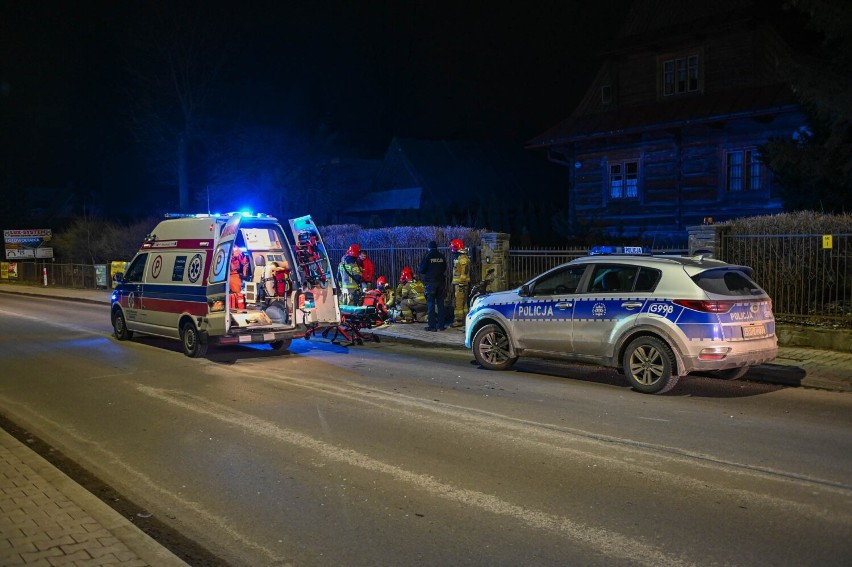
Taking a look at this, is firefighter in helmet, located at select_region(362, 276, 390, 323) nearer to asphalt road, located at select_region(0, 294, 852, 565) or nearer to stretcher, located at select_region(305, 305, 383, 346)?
stretcher, located at select_region(305, 305, 383, 346)

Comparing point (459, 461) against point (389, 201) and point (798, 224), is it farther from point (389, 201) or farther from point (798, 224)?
point (389, 201)

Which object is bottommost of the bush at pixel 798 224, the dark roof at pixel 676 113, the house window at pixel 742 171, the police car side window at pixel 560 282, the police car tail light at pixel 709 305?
the police car tail light at pixel 709 305

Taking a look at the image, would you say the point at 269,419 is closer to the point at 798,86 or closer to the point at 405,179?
the point at 798,86

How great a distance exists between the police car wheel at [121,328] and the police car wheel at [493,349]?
769 centimetres

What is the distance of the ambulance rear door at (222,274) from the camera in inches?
462

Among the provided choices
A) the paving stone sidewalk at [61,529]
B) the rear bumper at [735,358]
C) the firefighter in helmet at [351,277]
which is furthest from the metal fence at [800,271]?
the paving stone sidewalk at [61,529]

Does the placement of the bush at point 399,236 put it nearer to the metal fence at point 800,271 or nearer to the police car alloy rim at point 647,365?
the metal fence at point 800,271

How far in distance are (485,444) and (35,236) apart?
146 ft

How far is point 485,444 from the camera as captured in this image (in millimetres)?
6992

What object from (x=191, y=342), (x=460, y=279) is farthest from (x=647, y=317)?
(x=191, y=342)

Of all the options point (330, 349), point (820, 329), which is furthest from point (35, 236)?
point (820, 329)

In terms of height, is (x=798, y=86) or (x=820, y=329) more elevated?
(x=798, y=86)

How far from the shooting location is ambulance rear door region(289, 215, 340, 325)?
43.4 ft

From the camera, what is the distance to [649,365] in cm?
A: 930
